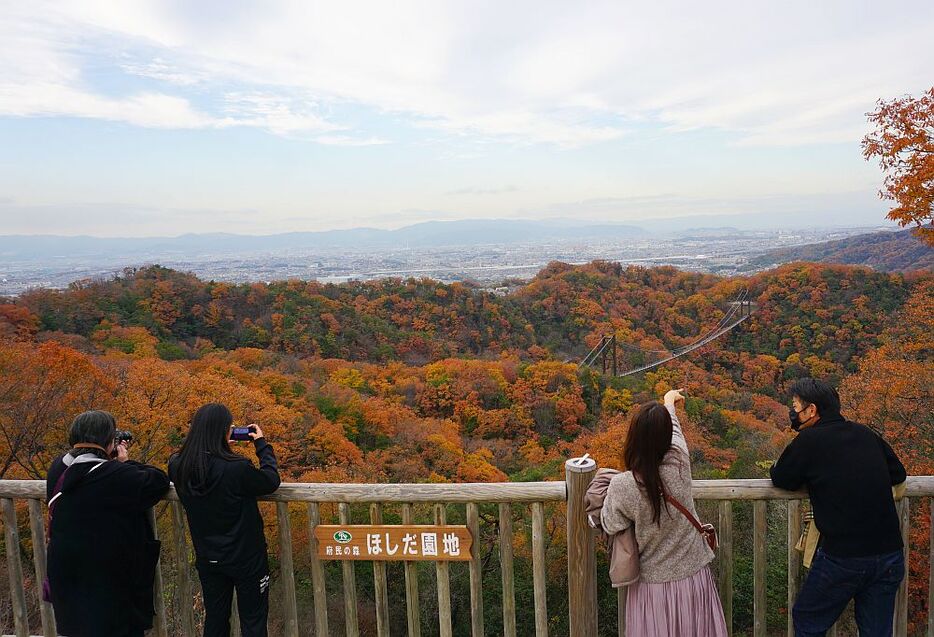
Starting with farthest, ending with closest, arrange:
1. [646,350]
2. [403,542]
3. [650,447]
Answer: [646,350] → [403,542] → [650,447]

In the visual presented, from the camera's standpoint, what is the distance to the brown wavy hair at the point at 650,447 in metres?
1.99

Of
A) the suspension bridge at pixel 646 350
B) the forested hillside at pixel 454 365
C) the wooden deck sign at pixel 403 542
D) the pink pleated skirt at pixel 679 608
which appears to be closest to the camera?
the pink pleated skirt at pixel 679 608

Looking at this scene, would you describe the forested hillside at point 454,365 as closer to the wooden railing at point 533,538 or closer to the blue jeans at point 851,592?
the blue jeans at point 851,592

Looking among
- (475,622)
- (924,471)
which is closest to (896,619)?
(475,622)

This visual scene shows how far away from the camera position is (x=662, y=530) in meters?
2.08

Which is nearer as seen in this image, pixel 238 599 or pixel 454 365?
pixel 238 599

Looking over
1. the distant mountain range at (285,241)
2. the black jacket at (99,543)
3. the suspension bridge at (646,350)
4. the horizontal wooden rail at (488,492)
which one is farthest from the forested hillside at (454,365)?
the distant mountain range at (285,241)

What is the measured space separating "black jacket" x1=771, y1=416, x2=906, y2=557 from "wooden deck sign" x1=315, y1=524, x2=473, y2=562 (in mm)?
1370

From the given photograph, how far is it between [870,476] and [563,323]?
117 ft

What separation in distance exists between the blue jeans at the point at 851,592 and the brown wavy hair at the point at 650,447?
0.76 metres

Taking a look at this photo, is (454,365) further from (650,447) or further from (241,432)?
(650,447)

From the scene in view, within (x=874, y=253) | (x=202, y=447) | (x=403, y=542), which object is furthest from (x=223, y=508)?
(x=874, y=253)

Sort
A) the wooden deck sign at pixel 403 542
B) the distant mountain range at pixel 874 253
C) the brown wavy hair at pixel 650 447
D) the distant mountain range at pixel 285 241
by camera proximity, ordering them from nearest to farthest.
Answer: the brown wavy hair at pixel 650 447 → the wooden deck sign at pixel 403 542 → the distant mountain range at pixel 874 253 → the distant mountain range at pixel 285 241

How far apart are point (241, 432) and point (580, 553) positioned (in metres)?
1.52
